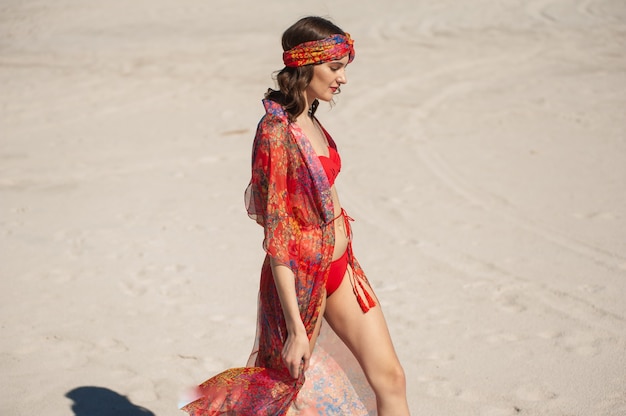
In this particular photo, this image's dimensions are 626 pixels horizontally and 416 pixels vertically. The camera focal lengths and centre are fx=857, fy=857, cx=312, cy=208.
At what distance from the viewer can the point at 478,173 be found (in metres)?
8.97

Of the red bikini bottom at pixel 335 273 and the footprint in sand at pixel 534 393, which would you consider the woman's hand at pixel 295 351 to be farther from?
the footprint in sand at pixel 534 393

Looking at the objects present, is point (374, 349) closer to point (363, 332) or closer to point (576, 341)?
point (363, 332)

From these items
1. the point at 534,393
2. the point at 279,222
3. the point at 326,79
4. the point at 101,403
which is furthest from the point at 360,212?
the point at 279,222

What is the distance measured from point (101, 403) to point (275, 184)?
7.33 feet

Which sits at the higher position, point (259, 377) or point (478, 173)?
point (259, 377)

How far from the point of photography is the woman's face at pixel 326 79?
332 centimetres

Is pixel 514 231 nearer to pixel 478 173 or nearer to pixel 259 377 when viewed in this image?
pixel 478 173

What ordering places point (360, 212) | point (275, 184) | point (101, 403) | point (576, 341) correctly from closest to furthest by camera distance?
point (275, 184), point (101, 403), point (576, 341), point (360, 212)

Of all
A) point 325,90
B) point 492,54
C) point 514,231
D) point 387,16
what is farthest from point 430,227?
point 387,16

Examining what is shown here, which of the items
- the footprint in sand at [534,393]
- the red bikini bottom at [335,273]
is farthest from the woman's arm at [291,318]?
the footprint in sand at [534,393]

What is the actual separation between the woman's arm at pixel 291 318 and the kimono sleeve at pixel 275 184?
1.8 inches

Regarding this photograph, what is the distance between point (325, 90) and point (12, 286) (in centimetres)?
384

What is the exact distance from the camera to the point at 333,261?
134 inches

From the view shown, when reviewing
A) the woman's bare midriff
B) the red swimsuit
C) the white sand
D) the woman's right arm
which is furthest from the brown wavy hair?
the white sand
